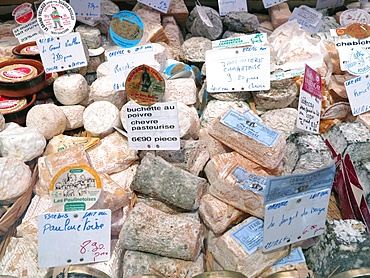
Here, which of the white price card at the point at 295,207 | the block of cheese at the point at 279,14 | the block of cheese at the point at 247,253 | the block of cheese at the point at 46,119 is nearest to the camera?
the white price card at the point at 295,207

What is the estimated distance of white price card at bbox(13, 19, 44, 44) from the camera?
2.37m

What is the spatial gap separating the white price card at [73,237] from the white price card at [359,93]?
1.41m

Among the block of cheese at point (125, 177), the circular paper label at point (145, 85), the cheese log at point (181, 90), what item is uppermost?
the circular paper label at point (145, 85)

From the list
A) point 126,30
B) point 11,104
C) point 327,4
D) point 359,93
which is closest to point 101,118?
point 11,104

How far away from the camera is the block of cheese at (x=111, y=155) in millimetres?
1809

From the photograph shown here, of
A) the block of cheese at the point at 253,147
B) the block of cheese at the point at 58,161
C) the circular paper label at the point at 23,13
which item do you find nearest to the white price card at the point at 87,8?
the circular paper label at the point at 23,13

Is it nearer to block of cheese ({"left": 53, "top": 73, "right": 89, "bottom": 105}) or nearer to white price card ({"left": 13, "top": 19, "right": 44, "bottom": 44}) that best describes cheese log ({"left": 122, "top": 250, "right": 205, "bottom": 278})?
block of cheese ({"left": 53, "top": 73, "right": 89, "bottom": 105})

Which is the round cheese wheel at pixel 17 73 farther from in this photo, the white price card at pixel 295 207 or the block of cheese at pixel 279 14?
the block of cheese at pixel 279 14

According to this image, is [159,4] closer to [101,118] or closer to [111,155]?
[101,118]

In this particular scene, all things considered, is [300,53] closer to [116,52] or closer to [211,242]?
[116,52]

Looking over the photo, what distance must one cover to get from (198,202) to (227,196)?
5.1 inches

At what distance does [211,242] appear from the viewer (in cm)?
158

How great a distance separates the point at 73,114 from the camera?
6.64 feet

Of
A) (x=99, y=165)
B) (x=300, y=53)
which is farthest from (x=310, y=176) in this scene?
(x=300, y=53)
